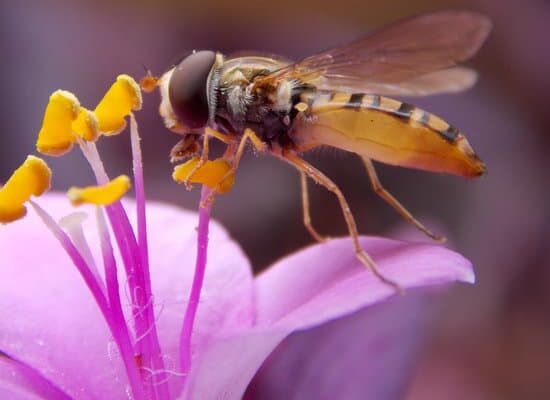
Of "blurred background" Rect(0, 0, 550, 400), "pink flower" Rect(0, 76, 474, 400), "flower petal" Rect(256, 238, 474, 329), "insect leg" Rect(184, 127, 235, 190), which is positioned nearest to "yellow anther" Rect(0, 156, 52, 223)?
"pink flower" Rect(0, 76, 474, 400)

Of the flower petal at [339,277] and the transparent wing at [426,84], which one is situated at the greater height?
the transparent wing at [426,84]

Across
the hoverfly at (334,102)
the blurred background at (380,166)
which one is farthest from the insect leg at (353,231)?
the blurred background at (380,166)

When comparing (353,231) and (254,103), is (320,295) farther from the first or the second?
(254,103)

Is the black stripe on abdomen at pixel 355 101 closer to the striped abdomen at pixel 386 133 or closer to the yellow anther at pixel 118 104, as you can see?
the striped abdomen at pixel 386 133

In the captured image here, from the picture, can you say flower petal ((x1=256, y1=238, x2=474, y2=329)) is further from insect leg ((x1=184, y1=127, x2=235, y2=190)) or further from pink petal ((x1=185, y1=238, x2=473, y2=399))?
insect leg ((x1=184, y1=127, x2=235, y2=190))

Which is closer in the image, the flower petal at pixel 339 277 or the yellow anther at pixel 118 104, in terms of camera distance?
the flower petal at pixel 339 277

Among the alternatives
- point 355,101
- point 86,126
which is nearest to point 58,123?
point 86,126

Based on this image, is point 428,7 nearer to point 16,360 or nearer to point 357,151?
point 357,151
